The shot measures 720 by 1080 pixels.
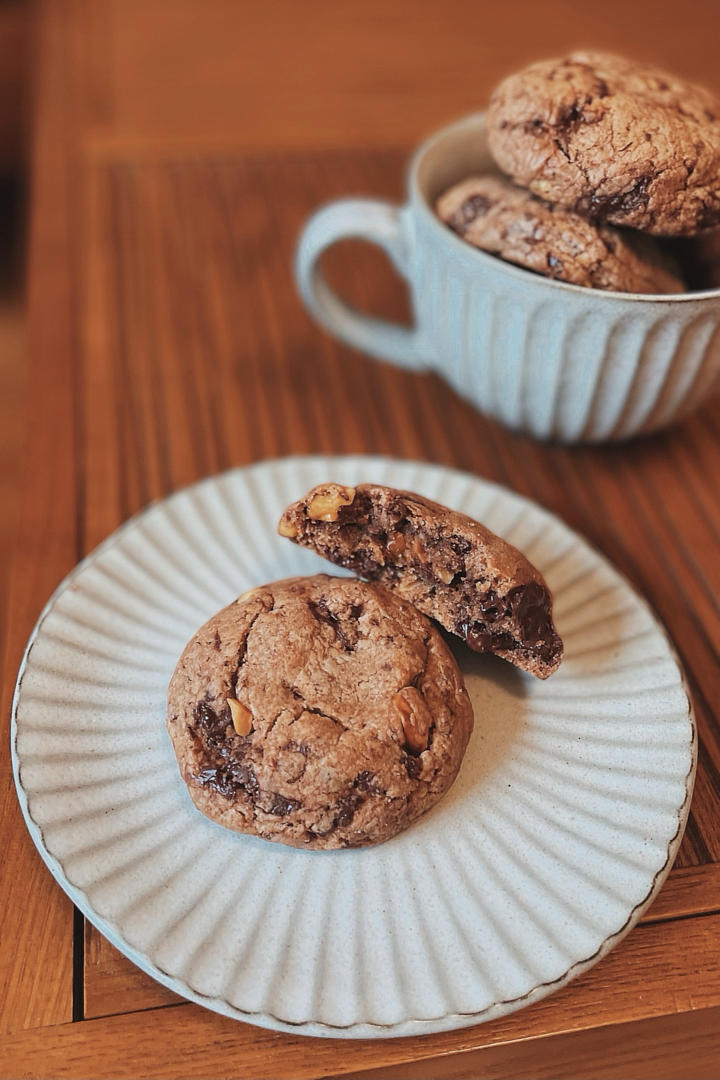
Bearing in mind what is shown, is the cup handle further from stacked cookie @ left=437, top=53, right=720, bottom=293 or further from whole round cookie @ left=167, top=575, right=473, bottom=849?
whole round cookie @ left=167, top=575, right=473, bottom=849

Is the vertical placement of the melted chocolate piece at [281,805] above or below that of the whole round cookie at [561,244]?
below

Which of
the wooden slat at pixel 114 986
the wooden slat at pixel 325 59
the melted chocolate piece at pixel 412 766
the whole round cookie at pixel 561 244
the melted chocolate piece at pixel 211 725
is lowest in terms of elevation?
the wooden slat at pixel 114 986

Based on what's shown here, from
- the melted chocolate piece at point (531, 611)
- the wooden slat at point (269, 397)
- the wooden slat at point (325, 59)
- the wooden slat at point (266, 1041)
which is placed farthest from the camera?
the wooden slat at point (325, 59)

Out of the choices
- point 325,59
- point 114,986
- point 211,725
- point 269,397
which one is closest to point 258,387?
point 269,397

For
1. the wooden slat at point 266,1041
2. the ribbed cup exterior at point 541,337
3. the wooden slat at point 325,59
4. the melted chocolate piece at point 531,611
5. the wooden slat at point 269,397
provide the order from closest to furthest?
the wooden slat at point 266,1041
the melted chocolate piece at point 531,611
the ribbed cup exterior at point 541,337
the wooden slat at point 269,397
the wooden slat at point 325,59

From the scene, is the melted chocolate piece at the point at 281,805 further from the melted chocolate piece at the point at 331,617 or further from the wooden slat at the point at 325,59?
the wooden slat at the point at 325,59

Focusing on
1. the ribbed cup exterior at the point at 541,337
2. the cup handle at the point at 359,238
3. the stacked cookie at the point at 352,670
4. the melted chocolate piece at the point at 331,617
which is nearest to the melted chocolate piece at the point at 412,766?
the stacked cookie at the point at 352,670

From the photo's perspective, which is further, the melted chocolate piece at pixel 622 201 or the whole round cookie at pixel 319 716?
the melted chocolate piece at pixel 622 201

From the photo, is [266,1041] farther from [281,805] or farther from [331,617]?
[331,617]
